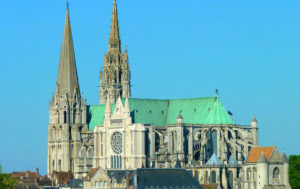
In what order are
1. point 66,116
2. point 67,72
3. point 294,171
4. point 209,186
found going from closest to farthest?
point 209,186, point 294,171, point 66,116, point 67,72

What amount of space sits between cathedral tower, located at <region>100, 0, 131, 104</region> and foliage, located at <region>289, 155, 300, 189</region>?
43.2 m

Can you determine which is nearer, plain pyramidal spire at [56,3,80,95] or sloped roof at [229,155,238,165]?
sloped roof at [229,155,238,165]

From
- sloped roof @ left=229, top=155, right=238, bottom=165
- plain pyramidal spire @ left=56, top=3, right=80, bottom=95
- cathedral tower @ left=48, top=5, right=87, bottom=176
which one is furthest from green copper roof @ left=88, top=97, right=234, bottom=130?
plain pyramidal spire @ left=56, top=3, right=80, bottom=95

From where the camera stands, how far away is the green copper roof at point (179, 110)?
172 meters

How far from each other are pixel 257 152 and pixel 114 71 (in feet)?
166

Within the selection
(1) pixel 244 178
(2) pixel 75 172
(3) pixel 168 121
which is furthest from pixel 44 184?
(1) pixel 244 178

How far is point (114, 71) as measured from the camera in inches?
7756

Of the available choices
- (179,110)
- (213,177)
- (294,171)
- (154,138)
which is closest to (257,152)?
(294,171)

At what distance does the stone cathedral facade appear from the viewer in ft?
518

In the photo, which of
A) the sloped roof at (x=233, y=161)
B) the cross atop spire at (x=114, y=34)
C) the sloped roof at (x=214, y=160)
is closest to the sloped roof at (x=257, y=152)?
the sloped roof at (x=233, y=161)

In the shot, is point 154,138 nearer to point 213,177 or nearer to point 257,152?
point 213,177

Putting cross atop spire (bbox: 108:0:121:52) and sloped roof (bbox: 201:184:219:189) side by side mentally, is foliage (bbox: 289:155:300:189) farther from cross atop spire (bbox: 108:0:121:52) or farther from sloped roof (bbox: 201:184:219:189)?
cross atop spire (bbox: 108:0:121:52)

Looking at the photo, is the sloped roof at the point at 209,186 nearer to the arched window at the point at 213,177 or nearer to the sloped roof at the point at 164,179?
the arched window at the point at 213,177

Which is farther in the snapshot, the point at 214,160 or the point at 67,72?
the point at 67,72
